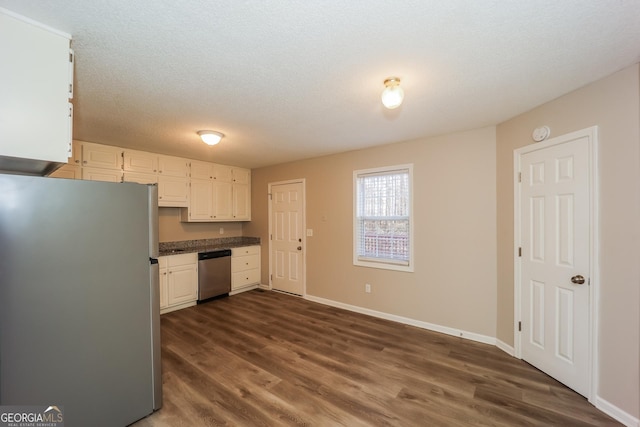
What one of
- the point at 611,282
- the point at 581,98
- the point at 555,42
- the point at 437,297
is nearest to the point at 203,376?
the point at 437,297

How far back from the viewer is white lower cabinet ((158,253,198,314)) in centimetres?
396

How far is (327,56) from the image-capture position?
167cm

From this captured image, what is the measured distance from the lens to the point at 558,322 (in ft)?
7.54

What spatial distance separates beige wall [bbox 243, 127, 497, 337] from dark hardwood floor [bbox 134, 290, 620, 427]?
1.18ft

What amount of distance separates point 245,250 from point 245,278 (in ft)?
1.79

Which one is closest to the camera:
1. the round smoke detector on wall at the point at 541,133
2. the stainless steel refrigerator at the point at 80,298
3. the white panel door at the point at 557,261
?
the stainless steel refrigerator at the point at 80,298

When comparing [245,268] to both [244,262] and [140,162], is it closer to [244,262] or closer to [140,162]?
[244,262]

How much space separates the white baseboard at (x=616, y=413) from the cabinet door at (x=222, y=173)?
5.44 m

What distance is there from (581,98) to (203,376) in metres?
4.02

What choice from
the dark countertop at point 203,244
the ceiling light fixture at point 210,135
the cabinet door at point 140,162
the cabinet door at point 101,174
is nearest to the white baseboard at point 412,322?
the dark countertop at point 203,244

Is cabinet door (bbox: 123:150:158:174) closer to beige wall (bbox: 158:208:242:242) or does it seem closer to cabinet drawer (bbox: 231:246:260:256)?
beige wall (bbox: 158:208:242:242)

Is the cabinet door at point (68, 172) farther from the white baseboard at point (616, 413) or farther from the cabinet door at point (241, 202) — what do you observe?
the white baseboard at point (616, 413)

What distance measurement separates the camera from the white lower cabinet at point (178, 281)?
13.0 feet

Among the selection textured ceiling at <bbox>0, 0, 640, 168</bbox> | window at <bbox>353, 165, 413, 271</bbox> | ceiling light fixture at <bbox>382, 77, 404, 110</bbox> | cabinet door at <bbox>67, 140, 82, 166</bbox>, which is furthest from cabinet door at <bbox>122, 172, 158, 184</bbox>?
ceiling light fixture at <bbox>382, 77, 404, 110</bbox>
